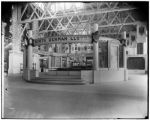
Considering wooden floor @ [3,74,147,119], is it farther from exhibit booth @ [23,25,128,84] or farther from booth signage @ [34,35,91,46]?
booth signage @ [34,35,91,46]

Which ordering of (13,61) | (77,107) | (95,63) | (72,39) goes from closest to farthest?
(77,107) < (13,61) < (72,39) < (95,63)

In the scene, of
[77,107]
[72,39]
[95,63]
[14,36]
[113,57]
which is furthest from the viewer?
[113,57]

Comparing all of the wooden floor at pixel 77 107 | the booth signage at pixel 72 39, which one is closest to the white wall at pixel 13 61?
the wooden floor at pixel 77 107

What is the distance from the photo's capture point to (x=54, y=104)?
3.37 metres

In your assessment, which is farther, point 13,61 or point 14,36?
point 13,61

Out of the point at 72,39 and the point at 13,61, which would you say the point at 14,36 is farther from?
the point at 72,39

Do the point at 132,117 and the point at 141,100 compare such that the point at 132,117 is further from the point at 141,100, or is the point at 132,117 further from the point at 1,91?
the point at 1,91

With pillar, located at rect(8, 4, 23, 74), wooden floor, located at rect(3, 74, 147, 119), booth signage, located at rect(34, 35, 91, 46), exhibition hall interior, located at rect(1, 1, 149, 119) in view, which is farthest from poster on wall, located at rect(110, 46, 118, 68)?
pillar, located at rect(8, 4, 23, 74)

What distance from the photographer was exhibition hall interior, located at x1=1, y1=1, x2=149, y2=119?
324 centimetres

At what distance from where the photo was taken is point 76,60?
1255cm

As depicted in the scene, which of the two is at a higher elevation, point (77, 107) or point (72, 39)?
point (72, 39)

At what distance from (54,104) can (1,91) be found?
1164mm

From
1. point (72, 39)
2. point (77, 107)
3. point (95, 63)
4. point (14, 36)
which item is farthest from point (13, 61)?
point (95, 63)

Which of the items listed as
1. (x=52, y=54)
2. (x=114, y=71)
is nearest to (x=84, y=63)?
(x=52, y=54)
